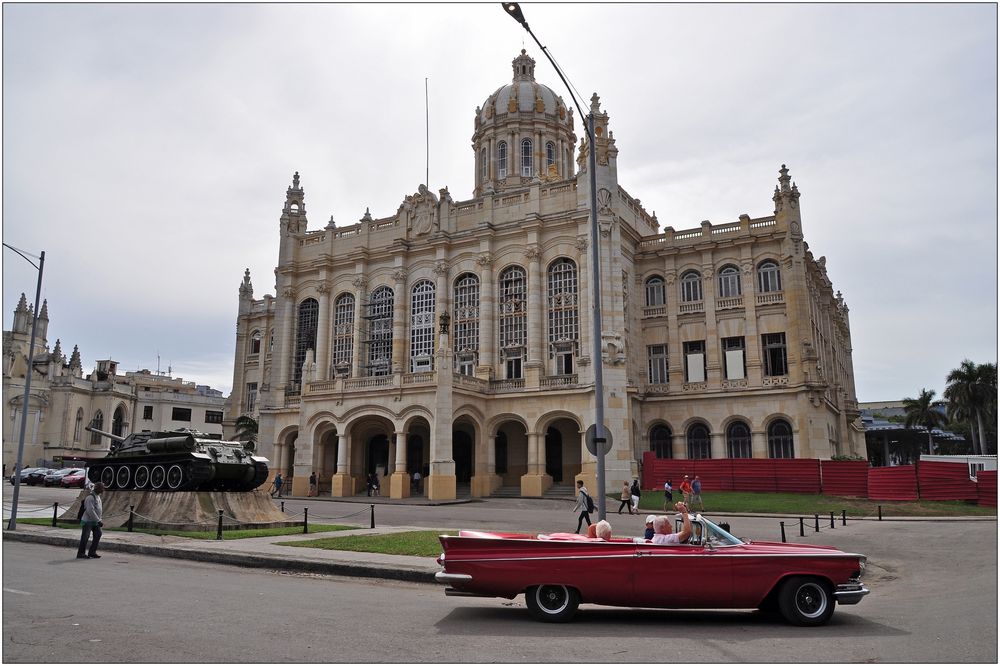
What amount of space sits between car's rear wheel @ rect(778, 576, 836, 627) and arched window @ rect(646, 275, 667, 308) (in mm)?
35608

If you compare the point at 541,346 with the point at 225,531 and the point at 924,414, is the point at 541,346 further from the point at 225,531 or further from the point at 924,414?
the point at 924,414

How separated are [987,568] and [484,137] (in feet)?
147

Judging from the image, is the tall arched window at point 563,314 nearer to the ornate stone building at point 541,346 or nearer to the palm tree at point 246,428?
the ornate stone building at point 541,346

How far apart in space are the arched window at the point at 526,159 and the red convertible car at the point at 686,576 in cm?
4470

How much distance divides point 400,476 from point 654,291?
62.1ft

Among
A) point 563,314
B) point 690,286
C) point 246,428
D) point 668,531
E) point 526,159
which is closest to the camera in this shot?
point 668,531

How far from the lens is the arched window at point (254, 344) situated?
190ft

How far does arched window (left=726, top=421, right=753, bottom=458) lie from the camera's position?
130 feet

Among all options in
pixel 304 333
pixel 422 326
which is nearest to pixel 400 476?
pixel 422 326

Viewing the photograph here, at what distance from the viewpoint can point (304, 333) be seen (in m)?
49.4

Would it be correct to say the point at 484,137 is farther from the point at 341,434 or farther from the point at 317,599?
the point at 317,599

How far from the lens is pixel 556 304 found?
41562 mm

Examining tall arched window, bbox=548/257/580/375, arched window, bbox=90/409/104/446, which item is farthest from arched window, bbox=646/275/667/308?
arched window, bbox=90/409/104/446

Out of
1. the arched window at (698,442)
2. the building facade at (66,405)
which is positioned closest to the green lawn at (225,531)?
the arched window at (698,442)
